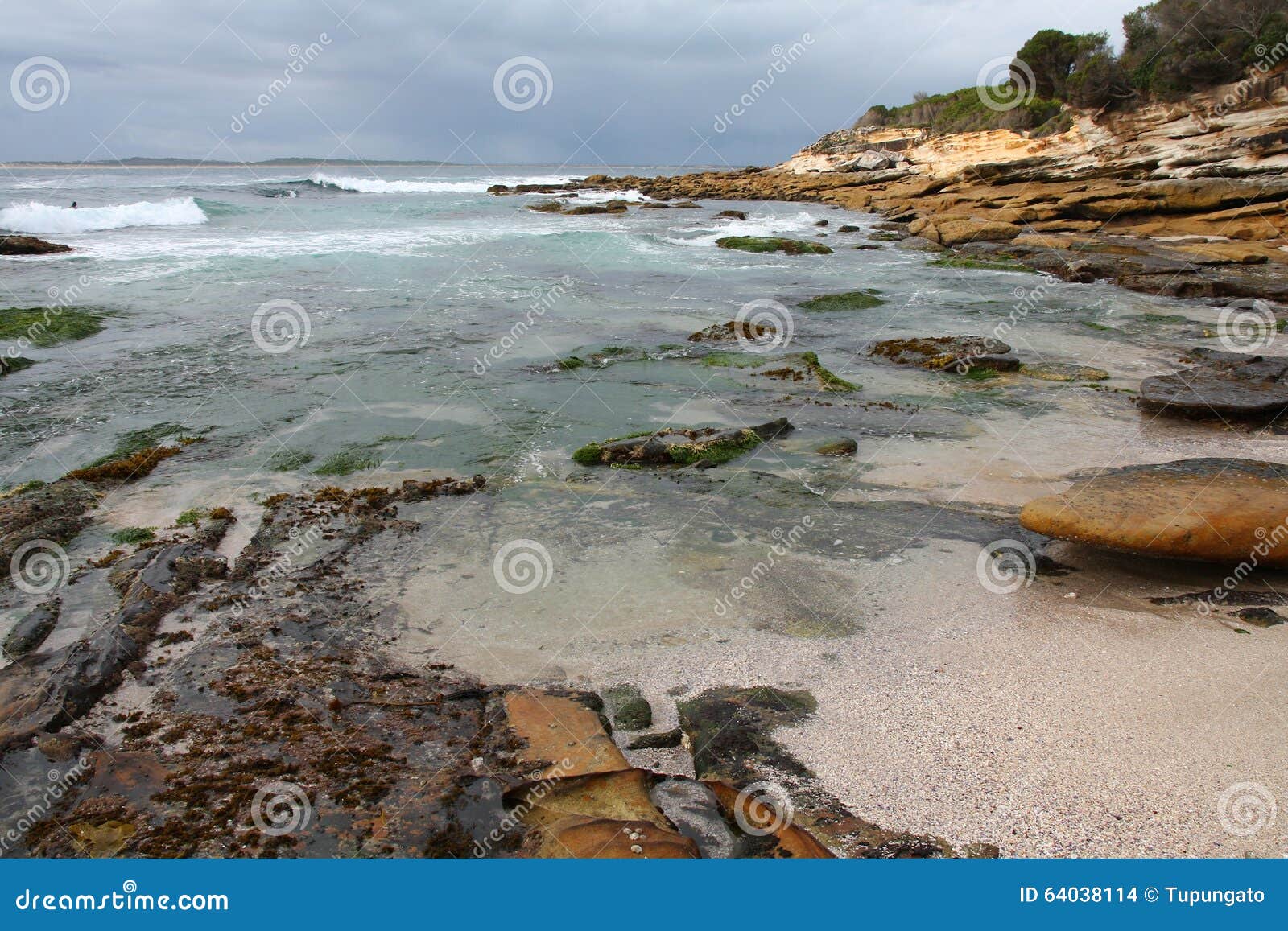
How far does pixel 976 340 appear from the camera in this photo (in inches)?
466

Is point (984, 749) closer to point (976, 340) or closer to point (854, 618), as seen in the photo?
point (854, 618)

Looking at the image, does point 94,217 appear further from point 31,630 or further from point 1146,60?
point 1146,60

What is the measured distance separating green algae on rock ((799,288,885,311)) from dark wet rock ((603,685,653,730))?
1254 cm

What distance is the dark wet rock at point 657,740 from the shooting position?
366 centimetres

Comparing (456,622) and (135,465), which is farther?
(135,465)

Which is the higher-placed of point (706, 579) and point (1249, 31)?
point (1249, 31)

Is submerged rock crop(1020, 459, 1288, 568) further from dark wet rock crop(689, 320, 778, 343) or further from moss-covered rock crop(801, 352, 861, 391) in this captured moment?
dark wet rock crop(689, 320, 778, 343)

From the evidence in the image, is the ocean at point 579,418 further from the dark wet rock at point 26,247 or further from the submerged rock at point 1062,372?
the dark wet rock at point 26,247

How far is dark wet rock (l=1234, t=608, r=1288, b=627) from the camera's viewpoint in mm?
4543

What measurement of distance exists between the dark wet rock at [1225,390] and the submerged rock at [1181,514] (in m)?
2.88

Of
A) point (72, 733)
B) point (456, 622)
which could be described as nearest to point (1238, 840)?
point (456, 622)

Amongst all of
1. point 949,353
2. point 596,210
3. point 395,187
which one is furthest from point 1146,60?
point 395,187

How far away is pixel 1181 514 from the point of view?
5.05m

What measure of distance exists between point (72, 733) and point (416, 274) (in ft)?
55.3
